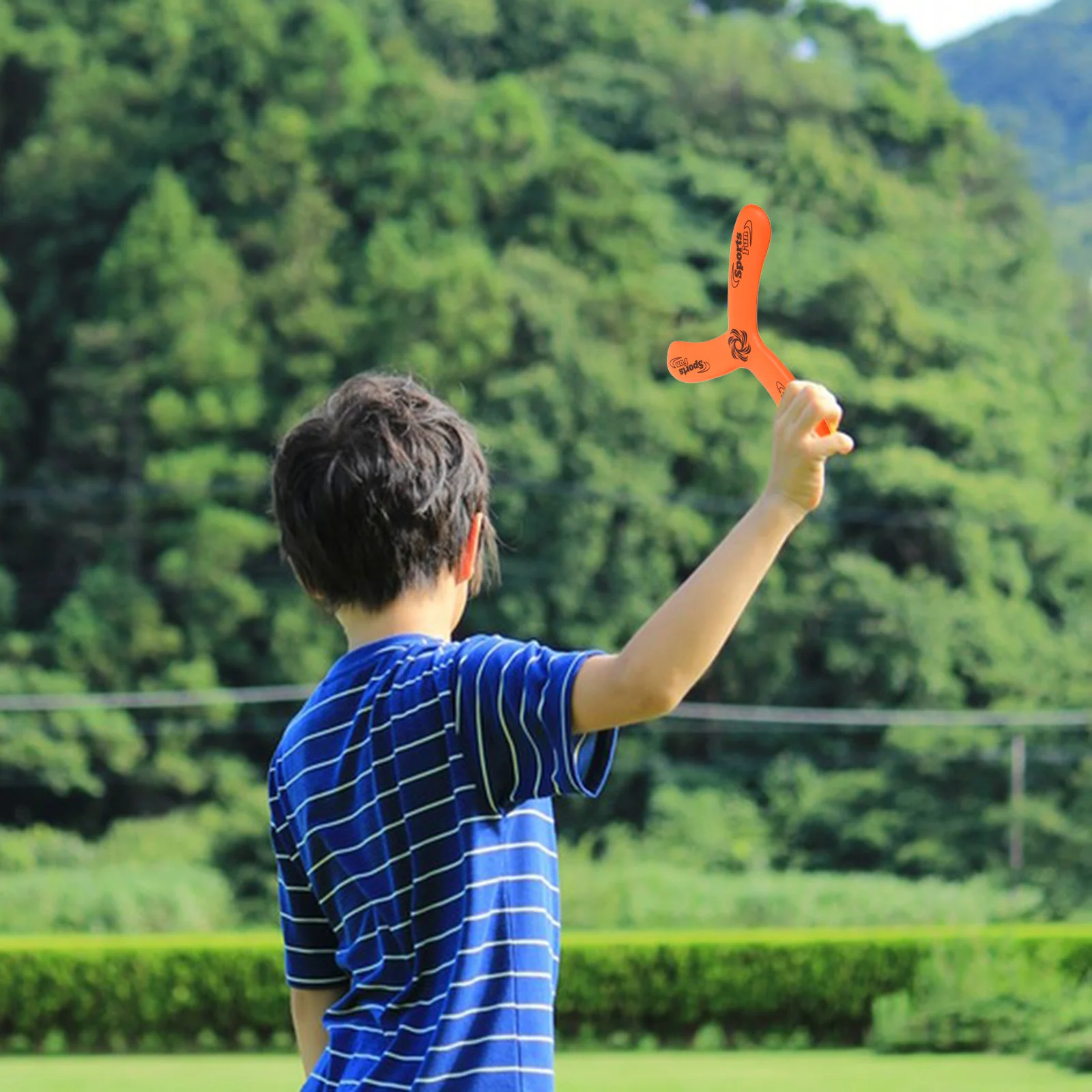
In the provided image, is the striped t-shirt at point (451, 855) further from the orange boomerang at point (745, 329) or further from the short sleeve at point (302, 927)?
the orange boomerang at point (745, 329)

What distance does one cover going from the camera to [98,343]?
25.9m

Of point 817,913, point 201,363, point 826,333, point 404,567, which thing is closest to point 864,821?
point 817,913

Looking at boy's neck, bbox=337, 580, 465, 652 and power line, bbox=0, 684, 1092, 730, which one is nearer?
boy's neck, bbox=337, 580, 465, 652

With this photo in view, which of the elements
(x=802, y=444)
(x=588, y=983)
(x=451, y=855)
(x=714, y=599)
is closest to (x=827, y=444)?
(x=802, y=444)

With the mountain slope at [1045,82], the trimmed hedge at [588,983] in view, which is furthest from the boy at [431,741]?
the mountain slope at [1045,82]

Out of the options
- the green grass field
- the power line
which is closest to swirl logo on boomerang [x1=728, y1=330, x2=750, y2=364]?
the green grass field

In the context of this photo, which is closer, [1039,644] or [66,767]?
[66,767]

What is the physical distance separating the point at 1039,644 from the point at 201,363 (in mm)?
11735

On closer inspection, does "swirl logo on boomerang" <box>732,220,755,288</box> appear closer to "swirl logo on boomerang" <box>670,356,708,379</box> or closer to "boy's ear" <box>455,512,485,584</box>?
"swirl logo on boomerang" <box>670,356,708,379</box>

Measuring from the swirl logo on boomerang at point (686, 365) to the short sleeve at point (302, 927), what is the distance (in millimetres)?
472

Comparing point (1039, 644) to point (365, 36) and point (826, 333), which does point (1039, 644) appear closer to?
point (826, 333)

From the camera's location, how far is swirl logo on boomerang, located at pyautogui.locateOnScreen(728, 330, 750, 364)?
57.9 inches

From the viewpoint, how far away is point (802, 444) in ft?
4.48

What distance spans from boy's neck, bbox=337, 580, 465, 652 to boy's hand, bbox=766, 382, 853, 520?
0.31 m
